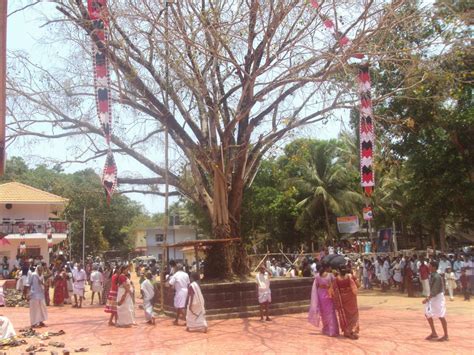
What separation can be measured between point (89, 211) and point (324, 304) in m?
38.5

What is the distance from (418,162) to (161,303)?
448 inches

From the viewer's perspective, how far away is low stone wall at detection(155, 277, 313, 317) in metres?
13.3

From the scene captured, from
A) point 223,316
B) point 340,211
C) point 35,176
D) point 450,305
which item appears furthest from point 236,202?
point 35,176

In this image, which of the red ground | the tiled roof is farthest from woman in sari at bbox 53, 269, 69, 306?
the tiled roof

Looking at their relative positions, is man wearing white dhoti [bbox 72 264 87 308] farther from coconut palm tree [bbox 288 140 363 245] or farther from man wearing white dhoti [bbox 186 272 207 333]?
coconut palm tree [bbox 288 140 363 245]

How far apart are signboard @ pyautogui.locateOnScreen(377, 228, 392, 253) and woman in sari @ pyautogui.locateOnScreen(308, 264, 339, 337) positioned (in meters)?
25.8

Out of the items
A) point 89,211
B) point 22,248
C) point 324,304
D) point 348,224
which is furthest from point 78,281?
point 89,211

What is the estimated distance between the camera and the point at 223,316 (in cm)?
1327

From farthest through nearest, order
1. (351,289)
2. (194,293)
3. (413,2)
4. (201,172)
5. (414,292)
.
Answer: (414,292) < (201,172) < (413,2) < (194,293) < (351,289)

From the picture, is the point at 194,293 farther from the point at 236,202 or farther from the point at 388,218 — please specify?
the point at 388,218

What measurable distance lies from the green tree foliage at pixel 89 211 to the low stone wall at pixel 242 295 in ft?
88.1

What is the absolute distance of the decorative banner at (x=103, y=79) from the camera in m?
11.1

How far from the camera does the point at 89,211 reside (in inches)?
1815

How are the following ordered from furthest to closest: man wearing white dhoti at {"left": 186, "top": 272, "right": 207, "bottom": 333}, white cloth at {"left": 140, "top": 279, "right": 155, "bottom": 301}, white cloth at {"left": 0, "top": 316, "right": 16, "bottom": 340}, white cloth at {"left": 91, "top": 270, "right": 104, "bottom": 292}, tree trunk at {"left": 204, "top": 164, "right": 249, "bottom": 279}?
white cloth at {"left": 91, "top": 270, "right": 104, "bottom": 292}
tree trunk at {"left": 204, "top": 164, "right": 249, "bottom": 279}
white cloth at {"left": 140, "top": 279, "right": 155, "bottom": 301}
man wearing white dhoti at {"left": 186, "top": 272, "right": 207, "bottom": 333}
white cloth at {"left": 0, "top": 316, "right": 16, "bottom": 340}
